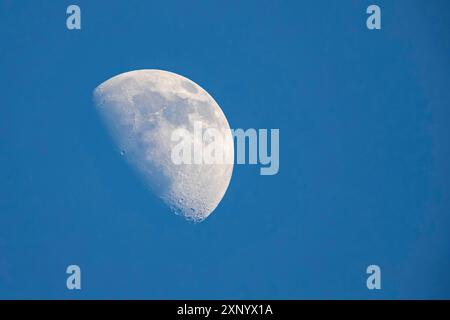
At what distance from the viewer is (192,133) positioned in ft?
24.6

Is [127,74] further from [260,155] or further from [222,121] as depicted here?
[260,155]

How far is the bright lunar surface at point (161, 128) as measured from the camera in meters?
7.32

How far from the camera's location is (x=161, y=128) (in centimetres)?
731

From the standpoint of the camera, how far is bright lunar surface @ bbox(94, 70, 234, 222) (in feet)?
24.0

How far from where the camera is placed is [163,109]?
7391 millimetres
